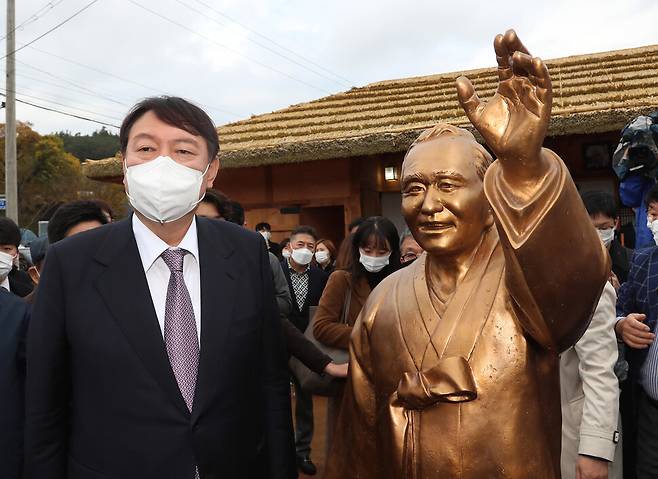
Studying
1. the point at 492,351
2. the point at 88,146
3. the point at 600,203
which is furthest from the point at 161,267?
the point at 88,146

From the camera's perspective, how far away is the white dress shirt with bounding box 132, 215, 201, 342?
192cm

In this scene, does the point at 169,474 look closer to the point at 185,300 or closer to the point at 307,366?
the point at 185,300

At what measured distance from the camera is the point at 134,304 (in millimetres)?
1830

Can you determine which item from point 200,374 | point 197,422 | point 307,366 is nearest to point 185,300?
point 200,374

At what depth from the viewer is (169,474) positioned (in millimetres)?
1754

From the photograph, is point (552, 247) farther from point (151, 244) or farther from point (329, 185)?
point (329, 185)

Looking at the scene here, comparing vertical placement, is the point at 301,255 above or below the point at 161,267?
above

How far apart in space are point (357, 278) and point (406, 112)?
428cm

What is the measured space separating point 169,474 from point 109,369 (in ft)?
1.18

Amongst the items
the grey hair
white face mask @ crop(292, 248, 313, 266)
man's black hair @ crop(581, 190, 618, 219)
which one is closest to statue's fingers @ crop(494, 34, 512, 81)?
the grey hair

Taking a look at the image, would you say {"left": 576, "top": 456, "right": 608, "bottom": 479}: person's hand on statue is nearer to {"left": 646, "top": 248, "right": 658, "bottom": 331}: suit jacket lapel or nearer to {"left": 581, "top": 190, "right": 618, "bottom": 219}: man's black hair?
{"left": 646, "top": 248, "right": 658, "bottom": 331}: suit jacket lapel

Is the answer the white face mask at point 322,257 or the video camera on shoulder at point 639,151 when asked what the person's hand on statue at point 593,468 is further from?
the white face mask at point 322,257

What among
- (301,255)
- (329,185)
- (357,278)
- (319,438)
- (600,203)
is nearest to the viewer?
(600,203)

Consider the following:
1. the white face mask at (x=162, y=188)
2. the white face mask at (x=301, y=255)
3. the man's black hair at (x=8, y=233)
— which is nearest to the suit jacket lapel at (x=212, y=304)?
the white face mask at (x=162, y=188)
